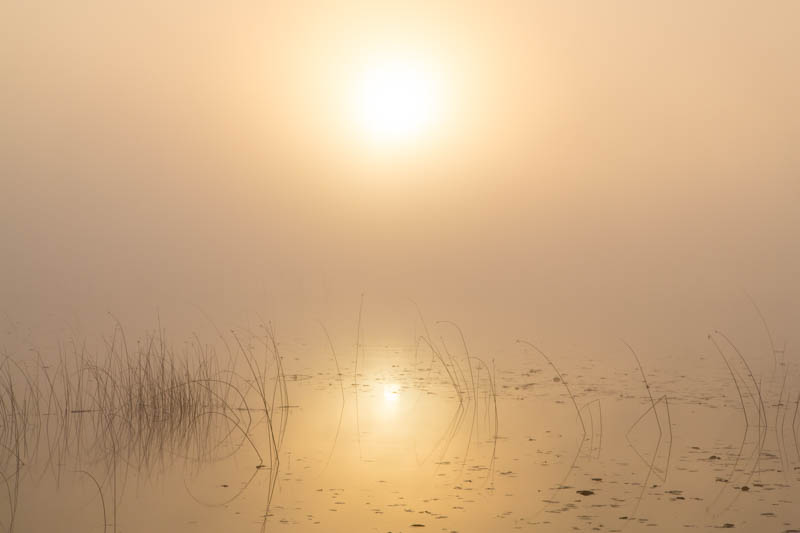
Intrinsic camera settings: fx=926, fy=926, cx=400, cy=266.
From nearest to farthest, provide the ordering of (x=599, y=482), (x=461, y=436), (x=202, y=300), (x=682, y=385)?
(x=599, y=482) → (x=461, y=436) → (x=682, y=385) → (x=202, y=300)

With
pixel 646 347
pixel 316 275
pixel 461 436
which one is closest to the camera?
pixel 461 436

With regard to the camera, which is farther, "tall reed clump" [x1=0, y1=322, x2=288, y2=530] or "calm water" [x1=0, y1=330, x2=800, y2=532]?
"tall reed clump" [x1=0, y1=322, x2=288, y2=530]

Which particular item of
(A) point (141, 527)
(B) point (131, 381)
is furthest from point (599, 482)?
(B) point (131, 381)

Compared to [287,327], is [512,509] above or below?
below

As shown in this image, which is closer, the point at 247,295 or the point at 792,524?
the point at 792,524

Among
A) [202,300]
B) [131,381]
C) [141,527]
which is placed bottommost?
[141,527]

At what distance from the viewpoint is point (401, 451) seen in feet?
24.4

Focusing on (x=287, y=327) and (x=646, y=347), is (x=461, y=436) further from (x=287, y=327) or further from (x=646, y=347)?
(x=287, y=327)

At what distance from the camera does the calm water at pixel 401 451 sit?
19.1ft

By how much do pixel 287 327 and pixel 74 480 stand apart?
393 inches

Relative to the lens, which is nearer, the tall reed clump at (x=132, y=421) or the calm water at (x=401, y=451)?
the calm water at (x=401, y=451)

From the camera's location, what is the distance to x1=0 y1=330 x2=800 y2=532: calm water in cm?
581

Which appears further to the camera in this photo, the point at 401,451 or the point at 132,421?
the point at 132,421

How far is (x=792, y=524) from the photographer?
5.54m
